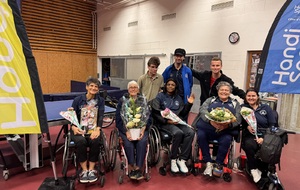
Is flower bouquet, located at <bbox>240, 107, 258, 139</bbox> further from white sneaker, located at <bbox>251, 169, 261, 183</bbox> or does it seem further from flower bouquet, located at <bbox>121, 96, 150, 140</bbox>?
flower bouquet, located at <bbox>121, 96, 150, 140</bbox>

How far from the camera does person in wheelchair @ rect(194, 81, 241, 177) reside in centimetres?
258

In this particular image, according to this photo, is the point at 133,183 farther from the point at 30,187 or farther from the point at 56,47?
the point at 56,47

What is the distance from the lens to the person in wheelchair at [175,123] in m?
2.72

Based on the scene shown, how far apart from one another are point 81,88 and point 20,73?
6196 millimetres

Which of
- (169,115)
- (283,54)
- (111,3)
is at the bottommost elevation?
(169,115)

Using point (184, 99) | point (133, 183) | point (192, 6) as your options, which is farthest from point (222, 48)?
point (133, 183)

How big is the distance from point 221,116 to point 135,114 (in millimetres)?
970

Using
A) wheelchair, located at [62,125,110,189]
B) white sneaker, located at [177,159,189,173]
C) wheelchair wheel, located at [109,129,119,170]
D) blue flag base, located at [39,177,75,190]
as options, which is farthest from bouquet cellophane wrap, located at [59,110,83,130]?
white sneaker, located at [177,159,189,173]

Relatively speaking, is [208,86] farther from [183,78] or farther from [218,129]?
[218,129]

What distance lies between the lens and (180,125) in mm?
2914

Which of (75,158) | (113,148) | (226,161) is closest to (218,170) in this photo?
(226,161)

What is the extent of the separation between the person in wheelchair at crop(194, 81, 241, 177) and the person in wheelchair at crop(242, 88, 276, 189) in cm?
13

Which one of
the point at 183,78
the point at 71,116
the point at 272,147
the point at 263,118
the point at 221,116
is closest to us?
the point at 272,147

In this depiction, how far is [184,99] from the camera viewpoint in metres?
3.13
